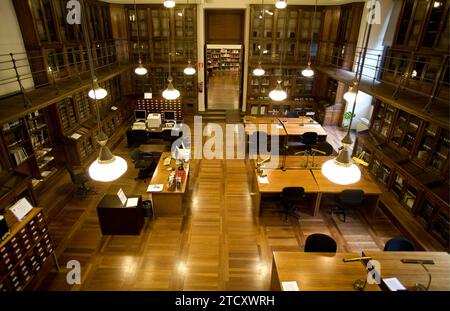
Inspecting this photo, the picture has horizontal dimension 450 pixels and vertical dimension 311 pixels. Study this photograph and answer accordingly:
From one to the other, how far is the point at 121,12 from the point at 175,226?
29.8 ft

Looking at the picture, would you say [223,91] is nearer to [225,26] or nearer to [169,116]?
[225,26]

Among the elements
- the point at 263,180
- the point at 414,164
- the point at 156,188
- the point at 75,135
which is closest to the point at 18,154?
the point at 75,135

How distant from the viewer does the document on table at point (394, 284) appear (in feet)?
12.4

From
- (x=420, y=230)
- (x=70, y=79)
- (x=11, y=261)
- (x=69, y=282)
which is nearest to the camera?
(x=11, y=261)

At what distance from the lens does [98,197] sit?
7.25m

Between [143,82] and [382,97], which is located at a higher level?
[382,97]

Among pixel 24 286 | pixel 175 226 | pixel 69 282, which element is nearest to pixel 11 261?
pixel 24 286

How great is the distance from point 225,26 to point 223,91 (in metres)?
4.54

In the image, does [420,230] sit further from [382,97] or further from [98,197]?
[98,197]

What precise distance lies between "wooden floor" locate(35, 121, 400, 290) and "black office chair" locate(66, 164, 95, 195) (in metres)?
0.25

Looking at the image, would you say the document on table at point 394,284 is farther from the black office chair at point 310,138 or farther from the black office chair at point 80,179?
the black office chair at point 80,179

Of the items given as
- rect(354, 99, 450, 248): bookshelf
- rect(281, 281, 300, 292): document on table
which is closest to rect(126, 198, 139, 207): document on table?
rect(281, 281, 300, 292): document on table

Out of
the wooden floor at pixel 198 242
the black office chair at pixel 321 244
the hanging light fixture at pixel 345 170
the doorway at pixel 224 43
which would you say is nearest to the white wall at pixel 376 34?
the doorway at pixel 224 43

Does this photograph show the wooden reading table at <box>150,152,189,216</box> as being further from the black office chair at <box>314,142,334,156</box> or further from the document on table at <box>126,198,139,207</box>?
the black office chair at <box>314,142,334,156</box>
